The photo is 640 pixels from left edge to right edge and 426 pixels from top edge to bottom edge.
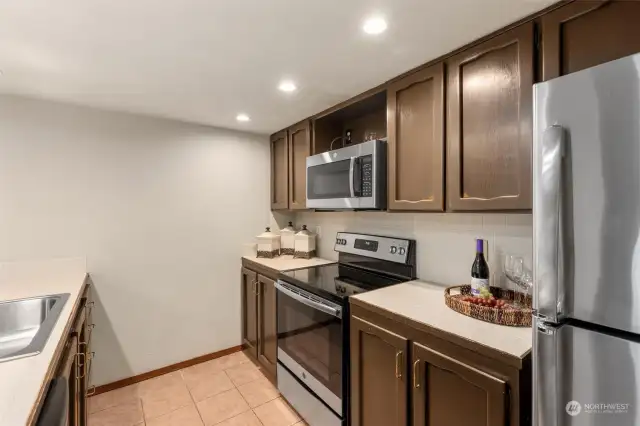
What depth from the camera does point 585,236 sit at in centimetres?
76

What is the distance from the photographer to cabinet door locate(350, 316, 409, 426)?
1367 mm

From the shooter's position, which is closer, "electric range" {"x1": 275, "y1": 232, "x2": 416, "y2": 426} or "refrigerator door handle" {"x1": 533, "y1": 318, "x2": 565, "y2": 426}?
"refrigerator door handle" {"x1": 533, "y1": 318, "x2": 565, "y2": 426}

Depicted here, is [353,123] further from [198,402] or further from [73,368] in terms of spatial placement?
[198,402]

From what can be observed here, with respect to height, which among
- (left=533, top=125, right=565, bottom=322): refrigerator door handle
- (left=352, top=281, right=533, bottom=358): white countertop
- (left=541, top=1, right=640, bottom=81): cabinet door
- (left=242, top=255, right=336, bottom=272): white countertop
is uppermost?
(left=541, top=1, right=640, bottom=81): cabinet door

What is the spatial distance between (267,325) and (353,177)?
144cm

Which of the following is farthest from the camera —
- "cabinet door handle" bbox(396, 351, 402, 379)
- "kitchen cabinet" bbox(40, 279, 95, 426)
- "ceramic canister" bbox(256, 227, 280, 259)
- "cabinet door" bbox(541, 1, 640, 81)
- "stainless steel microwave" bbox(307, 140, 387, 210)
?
"ceramic canister" bbox(256, 227, 280, 259)

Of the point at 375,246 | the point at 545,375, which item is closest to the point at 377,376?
the point at 545,375

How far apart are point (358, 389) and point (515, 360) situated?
87cm

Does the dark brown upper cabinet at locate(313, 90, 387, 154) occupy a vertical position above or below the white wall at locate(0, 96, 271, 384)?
above

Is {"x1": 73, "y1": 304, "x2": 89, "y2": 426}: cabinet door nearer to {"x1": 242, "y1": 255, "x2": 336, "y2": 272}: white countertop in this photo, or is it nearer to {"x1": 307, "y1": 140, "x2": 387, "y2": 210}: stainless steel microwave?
{"x1": 242, "y1": 255, "x2": 336, "y2": 272}: white countertop

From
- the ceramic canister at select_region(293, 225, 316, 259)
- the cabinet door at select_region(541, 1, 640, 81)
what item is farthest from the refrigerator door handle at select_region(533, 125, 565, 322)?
the ceramic canister at select_region(293, 225, 316, 259)

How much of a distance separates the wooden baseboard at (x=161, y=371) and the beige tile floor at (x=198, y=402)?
37mm

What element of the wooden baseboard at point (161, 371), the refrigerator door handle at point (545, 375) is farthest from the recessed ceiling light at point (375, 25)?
the wooden baseboard at point (161, 371)

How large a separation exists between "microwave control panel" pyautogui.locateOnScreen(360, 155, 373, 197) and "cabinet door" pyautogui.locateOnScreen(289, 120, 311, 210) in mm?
747
